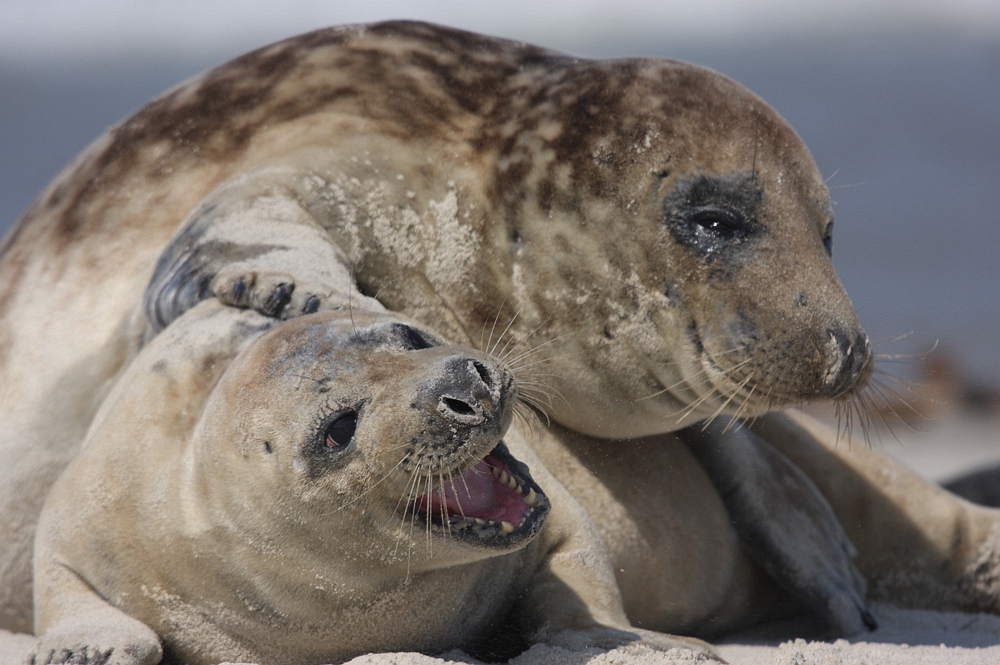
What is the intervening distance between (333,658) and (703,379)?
48.6 inches

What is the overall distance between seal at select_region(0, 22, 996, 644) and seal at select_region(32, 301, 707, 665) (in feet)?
1.20

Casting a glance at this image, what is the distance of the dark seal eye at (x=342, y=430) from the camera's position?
7.57ft

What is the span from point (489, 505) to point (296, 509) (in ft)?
1.24

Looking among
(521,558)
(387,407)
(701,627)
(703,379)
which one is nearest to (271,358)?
(387,407)


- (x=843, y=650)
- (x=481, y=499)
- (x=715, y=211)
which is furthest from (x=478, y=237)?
(x=843, y=650)

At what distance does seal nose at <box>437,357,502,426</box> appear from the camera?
226cm

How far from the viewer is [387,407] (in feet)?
7.48

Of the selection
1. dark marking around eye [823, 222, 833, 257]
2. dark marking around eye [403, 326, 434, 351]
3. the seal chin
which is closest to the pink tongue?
the seal chin

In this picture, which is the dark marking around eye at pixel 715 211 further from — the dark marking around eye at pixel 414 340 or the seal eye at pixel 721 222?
the dark marking around eye at pixel 414 340

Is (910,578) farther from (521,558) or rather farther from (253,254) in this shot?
(253,254)

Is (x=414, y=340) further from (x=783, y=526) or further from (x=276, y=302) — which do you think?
(x=783, y=526)

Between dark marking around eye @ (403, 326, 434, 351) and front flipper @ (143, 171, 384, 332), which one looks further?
front flipper @ (143, 171, 384, 332)

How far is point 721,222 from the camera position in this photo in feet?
Result: 10.7

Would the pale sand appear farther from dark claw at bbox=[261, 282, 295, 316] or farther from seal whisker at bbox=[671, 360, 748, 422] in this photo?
dark claw at bbox=[261, 282, 295, 316]
